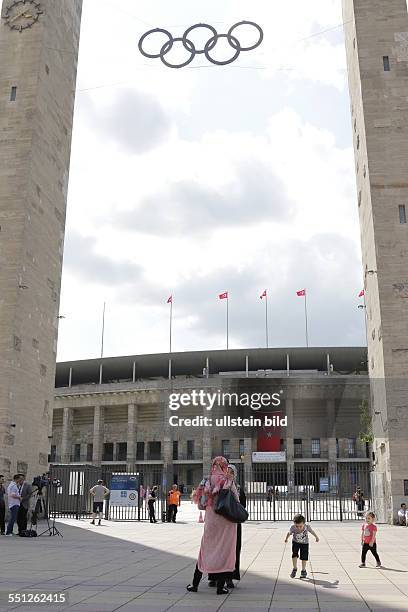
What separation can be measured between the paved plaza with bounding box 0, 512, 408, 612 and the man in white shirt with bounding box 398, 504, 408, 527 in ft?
24.8

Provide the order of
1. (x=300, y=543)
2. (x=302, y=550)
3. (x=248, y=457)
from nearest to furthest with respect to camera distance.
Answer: (x=302, y=550)
(x=300, y=543)
(x=248, y=457)

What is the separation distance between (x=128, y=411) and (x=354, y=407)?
2573 cm

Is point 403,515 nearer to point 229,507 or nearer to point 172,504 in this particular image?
point 172,504

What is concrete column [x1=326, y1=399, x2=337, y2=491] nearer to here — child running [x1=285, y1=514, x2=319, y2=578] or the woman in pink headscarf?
child running [x1=285, y1=514, x2=319, y2=578]

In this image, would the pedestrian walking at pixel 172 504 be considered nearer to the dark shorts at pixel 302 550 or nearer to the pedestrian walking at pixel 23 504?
the pedestrian walking at pixel 23 504

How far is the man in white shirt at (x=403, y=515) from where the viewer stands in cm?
2585

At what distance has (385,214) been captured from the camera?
30188mm

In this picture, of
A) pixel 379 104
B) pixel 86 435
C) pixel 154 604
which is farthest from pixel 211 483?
pixel 86 435

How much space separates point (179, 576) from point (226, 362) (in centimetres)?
6560

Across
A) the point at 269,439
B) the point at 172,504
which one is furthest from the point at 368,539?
the point at 269,439

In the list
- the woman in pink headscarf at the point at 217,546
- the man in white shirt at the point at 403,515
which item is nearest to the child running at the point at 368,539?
the woman in pink headscarf at the point at 217,546

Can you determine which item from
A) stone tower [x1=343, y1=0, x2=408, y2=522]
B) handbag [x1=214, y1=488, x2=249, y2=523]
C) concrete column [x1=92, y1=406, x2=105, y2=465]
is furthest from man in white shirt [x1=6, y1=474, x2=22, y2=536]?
concrete column [x1=92, y1=406, x2=105, y2=465]

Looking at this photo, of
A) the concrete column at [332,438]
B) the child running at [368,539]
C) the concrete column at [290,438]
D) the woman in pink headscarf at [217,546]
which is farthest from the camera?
the concrete column at [332,438]

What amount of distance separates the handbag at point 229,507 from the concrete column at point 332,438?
62.2m
